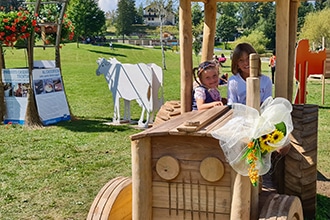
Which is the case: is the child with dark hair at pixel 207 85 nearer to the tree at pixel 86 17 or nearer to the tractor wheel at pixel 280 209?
the tractor wheel at pixel 280 209

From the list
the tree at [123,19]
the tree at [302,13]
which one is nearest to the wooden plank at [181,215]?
the tree at [302,13]

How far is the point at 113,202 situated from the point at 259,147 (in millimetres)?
1150

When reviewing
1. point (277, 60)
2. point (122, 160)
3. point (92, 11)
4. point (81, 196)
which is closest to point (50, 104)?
point (122, 160)

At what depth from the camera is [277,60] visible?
14.7 feet

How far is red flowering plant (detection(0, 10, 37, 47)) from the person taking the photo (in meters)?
9.19

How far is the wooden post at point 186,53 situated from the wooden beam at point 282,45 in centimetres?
81

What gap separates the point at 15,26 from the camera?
9250 millimetres

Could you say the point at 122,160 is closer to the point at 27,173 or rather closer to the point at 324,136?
the point at 27,173

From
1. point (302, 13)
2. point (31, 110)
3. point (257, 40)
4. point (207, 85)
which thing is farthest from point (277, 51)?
point (302, 13)

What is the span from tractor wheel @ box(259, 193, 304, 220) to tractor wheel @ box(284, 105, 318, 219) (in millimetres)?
1126

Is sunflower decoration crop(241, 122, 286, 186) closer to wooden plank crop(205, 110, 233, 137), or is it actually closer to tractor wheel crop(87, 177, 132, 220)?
wooden plank crop(205, 110, 233, 137)

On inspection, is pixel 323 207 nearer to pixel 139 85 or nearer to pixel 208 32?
pixel 208 32

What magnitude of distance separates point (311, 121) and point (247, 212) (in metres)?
1.93

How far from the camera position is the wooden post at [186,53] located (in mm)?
4660
